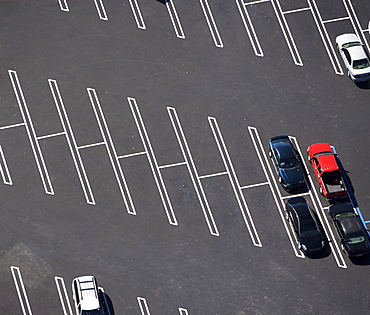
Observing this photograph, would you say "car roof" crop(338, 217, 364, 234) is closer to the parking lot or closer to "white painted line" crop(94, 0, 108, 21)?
the parking lot

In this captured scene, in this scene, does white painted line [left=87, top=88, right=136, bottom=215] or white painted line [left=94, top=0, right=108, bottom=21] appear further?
white painted line [left=94, top=0, right=108, bottom=21]

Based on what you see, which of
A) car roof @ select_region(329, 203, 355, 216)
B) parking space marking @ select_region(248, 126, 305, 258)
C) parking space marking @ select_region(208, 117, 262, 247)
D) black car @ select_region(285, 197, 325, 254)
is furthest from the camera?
parking space marking @ select_region(208, 117, 262, 247)

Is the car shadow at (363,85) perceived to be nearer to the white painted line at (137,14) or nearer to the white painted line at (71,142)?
the white painted line at (137,14)

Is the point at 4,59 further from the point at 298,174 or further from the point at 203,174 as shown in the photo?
the point at 298,174

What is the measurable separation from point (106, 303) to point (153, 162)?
11238mm

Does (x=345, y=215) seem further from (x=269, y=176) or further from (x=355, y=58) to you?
(x=355, y=58)

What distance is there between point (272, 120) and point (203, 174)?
22.3ft

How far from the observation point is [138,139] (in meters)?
73.7

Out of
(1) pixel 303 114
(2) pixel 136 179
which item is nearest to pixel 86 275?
(2) pixel 136 179

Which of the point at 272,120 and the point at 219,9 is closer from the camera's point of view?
the point at 272,120

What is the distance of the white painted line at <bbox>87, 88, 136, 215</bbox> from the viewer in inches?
2803

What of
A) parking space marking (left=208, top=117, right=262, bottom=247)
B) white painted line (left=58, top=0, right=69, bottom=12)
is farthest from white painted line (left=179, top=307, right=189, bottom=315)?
white painted line (left=58, top=0, right=69, bottom=12)

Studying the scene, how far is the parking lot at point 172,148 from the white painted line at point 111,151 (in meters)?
0.12

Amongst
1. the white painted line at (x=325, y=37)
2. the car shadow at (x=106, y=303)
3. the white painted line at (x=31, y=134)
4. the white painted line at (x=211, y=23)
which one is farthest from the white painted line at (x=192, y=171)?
the white painted line at (x=325, y=37)
